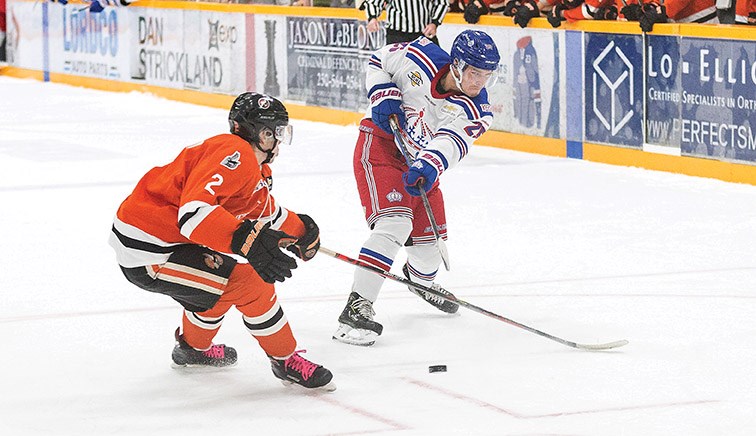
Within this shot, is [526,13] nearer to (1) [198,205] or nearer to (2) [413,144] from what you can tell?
(2) [413,144]

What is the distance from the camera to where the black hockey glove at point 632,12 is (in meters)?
8.72

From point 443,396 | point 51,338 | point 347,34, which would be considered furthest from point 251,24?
point 443,396

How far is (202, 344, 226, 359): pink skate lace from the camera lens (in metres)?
4.25

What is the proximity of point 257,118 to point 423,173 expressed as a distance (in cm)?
86

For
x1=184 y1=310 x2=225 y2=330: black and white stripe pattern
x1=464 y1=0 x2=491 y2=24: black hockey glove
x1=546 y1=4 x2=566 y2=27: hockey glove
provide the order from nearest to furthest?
x1=184 y1=310 x2=225 y2=330: black and white stripe pattern → x1=546 y1=4 x2=566 y2=27: hockey glove → x1=464 y1=0 x2=491 y2=24: black hockey glove

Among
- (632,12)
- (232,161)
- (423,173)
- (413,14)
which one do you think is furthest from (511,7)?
(232,161)

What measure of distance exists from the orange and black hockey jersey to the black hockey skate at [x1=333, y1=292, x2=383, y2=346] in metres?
0.63

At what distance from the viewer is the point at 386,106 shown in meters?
4.94

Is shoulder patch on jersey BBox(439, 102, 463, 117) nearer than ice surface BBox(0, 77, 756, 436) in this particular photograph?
No

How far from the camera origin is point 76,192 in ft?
27.0

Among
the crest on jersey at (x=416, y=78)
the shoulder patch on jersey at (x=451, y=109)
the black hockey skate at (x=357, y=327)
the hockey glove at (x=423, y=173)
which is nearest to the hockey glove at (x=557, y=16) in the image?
the crest on jersey at (x=416, y=78)

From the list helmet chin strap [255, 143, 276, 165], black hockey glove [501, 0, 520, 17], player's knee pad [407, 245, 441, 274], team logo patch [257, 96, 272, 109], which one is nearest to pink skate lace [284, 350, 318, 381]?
helmet chin strap [255, 143, 276, 165]

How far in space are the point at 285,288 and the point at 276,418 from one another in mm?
1770

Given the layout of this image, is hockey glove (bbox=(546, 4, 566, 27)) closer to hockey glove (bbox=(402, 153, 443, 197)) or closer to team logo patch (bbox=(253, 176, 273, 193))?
hockey glove (bbox=(402, 153, 443, 197))
